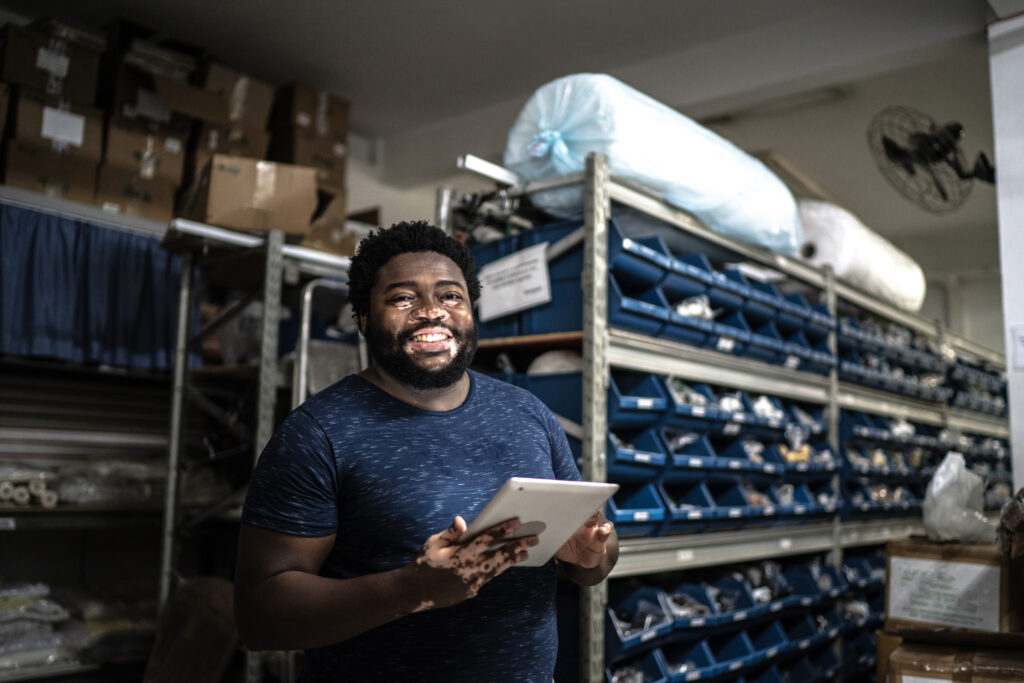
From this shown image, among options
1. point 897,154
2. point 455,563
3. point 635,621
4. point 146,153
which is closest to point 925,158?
point 897,154

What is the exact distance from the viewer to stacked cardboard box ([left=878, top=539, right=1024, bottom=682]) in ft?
6.90

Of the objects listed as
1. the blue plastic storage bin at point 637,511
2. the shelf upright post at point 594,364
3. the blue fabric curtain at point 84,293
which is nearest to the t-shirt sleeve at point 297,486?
the shelf upright post at point 594,364

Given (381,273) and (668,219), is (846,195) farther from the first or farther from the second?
(381,273)

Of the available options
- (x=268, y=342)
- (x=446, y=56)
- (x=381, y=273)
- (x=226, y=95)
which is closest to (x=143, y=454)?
(x=268, y=342)

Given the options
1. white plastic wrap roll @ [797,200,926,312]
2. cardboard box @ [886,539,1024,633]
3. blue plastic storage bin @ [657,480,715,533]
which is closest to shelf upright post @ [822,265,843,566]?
white plastic wrap roll @ [797,200,926,312]

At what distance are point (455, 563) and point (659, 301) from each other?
1968mm

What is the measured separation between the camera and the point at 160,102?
4.95 m

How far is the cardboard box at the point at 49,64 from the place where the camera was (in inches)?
168

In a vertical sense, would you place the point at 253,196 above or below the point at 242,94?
below

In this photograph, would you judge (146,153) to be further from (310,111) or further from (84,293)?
(310,111)

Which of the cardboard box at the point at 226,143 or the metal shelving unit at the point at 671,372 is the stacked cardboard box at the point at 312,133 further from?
the metal shelving unit at the point at 671,372

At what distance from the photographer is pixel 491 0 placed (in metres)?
4.66

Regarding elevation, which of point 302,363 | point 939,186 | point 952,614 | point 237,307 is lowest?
point 952,614

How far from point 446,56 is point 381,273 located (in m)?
3.91
